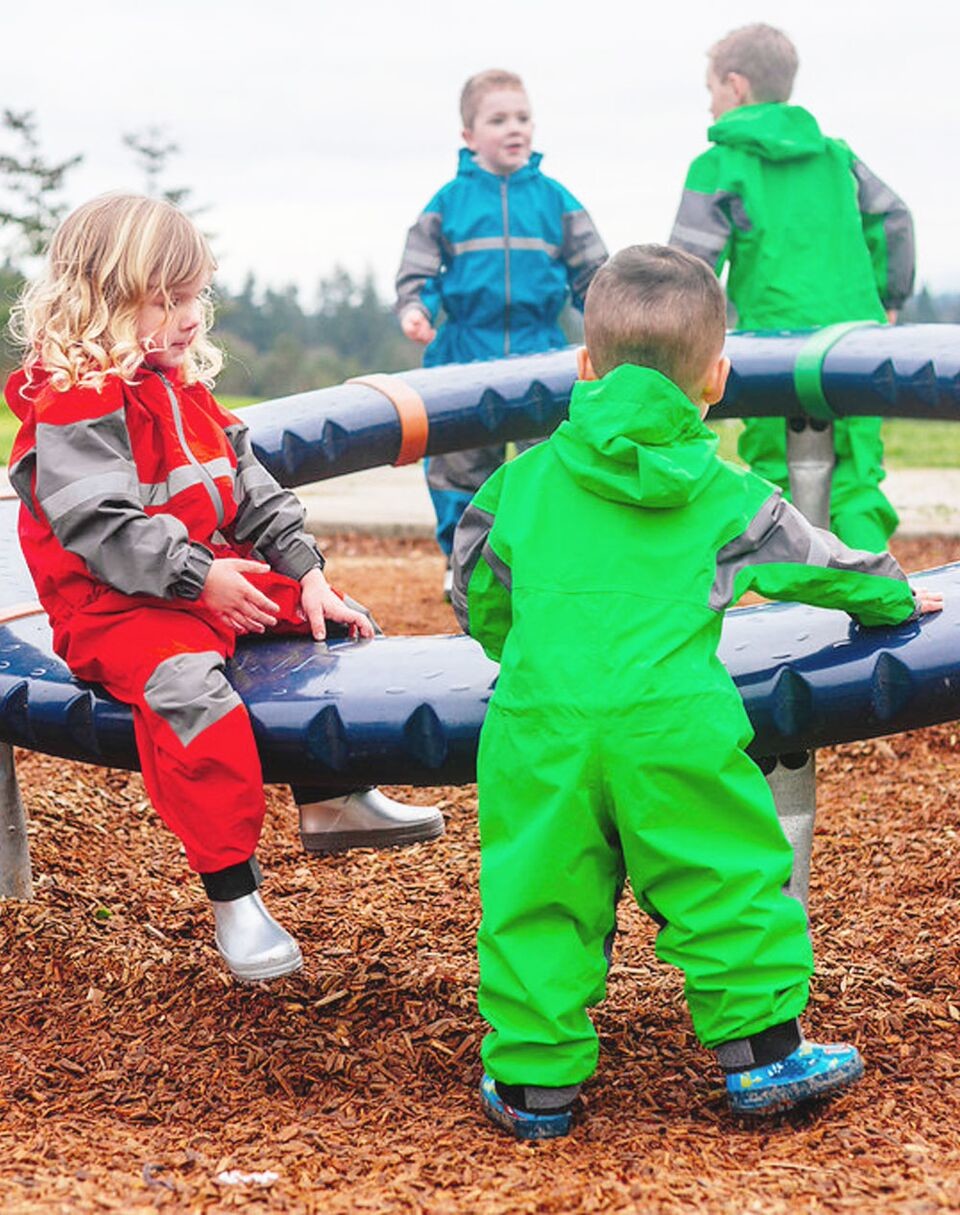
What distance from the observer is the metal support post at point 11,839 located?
3.24 m

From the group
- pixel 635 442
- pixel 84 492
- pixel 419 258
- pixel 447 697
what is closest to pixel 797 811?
pixel 447 697

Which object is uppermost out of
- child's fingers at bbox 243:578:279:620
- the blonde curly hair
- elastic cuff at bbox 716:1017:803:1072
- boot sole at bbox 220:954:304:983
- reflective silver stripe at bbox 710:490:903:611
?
the blonde curly hair

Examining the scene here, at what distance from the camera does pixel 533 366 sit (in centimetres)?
460

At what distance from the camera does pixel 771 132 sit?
5.32m

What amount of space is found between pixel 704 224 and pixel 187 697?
3.37 m

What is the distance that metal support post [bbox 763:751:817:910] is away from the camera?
117 inches

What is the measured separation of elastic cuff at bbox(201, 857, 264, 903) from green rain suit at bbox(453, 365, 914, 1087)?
54 cm

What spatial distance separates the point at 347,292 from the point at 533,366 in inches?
1193

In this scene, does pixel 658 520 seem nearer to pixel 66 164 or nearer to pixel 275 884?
pixel 275 884

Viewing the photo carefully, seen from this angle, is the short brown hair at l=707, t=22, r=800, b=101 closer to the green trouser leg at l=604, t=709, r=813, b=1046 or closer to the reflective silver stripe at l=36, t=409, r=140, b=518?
the reflective silver stripe at l=36, t=409, r=140, b=518

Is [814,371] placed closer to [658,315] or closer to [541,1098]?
[658,315]

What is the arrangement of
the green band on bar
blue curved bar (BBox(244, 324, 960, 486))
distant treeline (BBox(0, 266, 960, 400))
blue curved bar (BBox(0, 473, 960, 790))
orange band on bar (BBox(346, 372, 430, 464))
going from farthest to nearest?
distant treeline (BBox(0, 266, 960, 400)), the green band on bar, orange band on bar (BBox(346, 372, 430, 464)), blue curved bar (BBox(244, 324, 960, 486)), blue curved bar (BBox(0, 473, 960, 790))

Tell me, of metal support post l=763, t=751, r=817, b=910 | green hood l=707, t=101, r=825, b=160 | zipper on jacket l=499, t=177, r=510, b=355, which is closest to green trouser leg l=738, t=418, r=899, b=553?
green hood l=707, t=101, r=825, b=160

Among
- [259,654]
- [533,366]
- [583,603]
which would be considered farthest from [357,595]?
[583,603]
